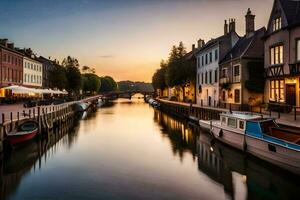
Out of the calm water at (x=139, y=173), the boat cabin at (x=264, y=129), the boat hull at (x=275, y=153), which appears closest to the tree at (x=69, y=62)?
the calm water at (x=139, y=173)

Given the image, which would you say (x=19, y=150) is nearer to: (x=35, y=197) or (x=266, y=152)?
(x=35, y=197)

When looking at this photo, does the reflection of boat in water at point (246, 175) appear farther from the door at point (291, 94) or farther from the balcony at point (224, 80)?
the balcony at point (224, 80)

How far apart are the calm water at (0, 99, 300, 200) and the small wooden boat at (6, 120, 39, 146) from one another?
82cm

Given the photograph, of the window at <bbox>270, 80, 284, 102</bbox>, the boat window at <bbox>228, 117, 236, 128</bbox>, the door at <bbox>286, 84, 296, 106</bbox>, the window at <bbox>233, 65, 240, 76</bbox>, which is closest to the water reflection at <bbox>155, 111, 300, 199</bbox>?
the boat window at <bbox>228, 117, 236, 128</bbox>

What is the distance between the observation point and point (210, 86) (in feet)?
165

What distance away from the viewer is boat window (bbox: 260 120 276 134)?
20.0 metres

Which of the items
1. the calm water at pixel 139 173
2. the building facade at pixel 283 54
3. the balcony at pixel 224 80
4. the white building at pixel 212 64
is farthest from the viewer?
the white building at pixel 212 64

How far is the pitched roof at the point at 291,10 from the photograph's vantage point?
95.6 feet

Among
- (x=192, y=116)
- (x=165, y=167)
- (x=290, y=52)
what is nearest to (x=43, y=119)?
(x=165, y=167)

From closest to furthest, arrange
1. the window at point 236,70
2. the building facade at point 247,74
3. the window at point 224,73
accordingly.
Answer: the building facade at point 247,74
the window at point 236,70
the window at point 224,73

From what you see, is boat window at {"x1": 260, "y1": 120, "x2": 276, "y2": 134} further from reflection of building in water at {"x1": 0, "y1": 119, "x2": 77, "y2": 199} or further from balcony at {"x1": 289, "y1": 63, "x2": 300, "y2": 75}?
reflection of building in water at {"x1": 0, "y1": 119, "x2": 77, "y2": 199}

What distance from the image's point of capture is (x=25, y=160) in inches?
828

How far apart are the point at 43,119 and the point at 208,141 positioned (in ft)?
54.3

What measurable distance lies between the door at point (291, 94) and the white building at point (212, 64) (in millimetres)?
16649
